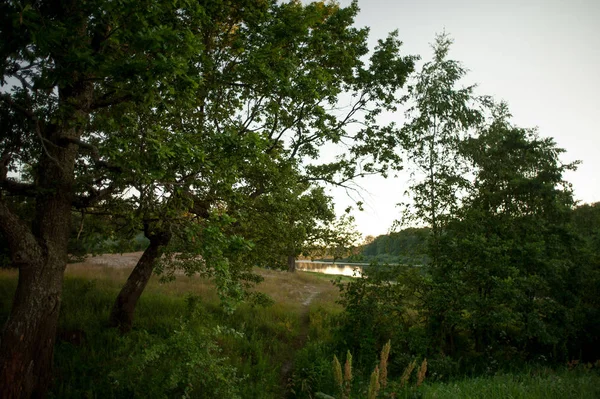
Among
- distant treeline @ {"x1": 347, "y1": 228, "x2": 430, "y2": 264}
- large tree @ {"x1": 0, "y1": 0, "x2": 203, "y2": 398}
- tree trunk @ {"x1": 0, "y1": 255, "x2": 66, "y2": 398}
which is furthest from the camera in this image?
distant treeline @ {"x1": 347, "y1": 228, "x2": 430, "y2": 264}

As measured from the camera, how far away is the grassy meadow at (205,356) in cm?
582

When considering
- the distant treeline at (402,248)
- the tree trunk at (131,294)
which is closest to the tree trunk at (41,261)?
the tree trunk at (131,294)

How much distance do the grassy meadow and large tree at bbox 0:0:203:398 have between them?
1.58 meters

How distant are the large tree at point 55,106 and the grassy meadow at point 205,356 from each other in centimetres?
158

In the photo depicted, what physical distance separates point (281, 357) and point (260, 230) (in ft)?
16.6

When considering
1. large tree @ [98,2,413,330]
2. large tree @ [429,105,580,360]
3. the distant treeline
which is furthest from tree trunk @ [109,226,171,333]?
large tree @ [429,105,580,360]

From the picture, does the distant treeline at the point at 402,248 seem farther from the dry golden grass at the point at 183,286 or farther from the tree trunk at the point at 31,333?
the tree trunk at the point at 31,333

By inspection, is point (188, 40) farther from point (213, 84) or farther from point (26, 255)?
point (26, 255)

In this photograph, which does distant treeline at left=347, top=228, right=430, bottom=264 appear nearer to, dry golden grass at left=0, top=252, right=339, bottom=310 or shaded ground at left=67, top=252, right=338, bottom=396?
shaded ground at left=67, top=252, right=338, bottom=396

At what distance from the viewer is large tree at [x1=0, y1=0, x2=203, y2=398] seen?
463 cm

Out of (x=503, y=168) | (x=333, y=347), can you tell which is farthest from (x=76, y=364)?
(x=503, y=168)

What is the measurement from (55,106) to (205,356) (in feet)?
22.4

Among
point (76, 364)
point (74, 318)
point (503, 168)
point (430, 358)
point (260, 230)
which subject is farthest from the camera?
point (503, 168)

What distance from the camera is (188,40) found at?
204 inches
